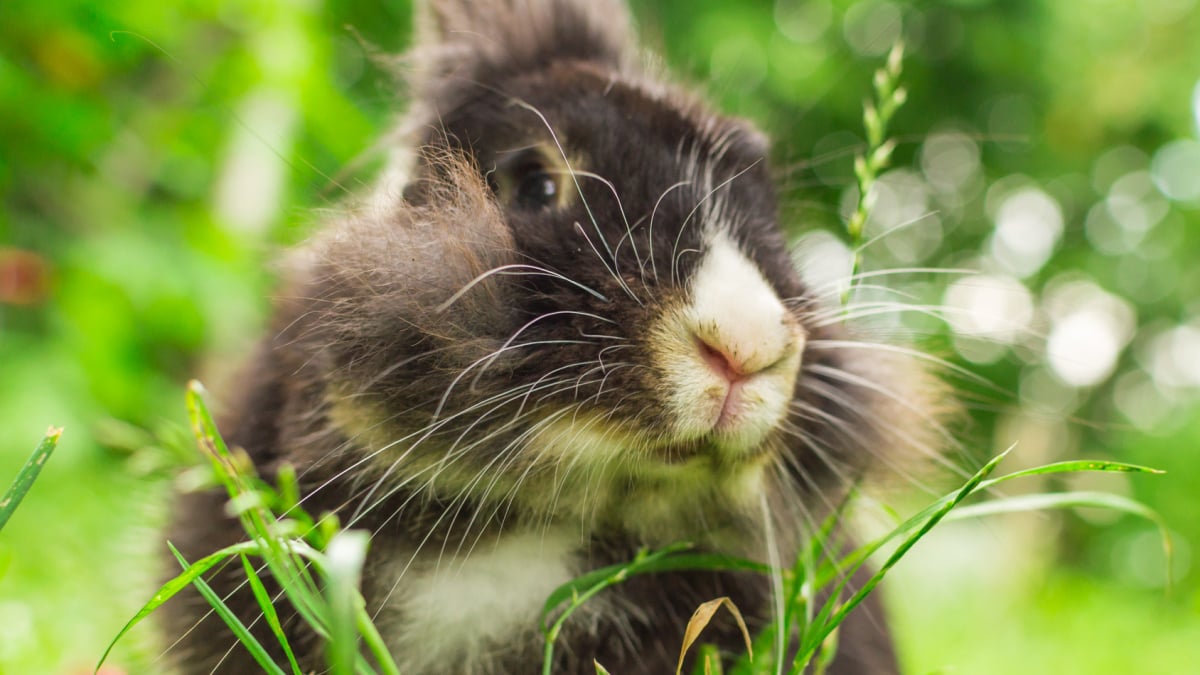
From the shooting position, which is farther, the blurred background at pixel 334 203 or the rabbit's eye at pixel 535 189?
the blurred background at pixel 334 203

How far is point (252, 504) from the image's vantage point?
933mm

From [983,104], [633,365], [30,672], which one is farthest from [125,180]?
[983,104]

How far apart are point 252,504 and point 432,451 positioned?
0.28m

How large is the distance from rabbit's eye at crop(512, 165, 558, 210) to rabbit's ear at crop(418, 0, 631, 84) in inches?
10.6

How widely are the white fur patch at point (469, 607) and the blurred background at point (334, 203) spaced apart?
0.40 meters

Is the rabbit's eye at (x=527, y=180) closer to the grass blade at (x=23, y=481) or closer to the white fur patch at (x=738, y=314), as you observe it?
the white fur patch at (x=738, y=314)

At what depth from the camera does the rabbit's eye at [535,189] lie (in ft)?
4.51

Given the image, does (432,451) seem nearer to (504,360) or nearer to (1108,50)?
(504,360)

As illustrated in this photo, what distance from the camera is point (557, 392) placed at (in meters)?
1.09

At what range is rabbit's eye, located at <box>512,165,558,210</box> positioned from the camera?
1.38 metres

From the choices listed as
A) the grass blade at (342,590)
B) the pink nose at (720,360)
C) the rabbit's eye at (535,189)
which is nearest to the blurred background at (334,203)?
the rabbit's eye at (535,189)

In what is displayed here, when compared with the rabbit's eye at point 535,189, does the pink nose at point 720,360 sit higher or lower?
lower

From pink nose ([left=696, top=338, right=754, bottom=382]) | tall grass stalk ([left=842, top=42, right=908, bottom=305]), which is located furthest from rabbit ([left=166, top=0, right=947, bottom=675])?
tall grass stalk ([left=842, top=42, right=908, bottom=305])

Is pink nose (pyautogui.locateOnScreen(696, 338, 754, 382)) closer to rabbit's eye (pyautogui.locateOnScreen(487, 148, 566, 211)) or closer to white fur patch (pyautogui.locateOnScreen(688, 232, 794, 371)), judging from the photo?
white fur patch (pyautogui.locateOnScreen(688, 232, 794, 371))
